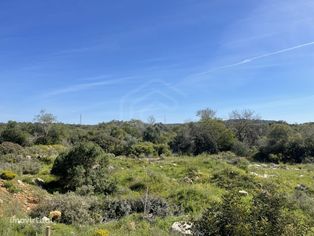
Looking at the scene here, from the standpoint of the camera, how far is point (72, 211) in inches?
401

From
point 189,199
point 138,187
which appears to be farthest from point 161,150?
point 189,199

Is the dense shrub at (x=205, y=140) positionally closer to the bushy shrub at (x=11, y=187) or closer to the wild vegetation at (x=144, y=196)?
the wild vegetation at (x=144, y=196)

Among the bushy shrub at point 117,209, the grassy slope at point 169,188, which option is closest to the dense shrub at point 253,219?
the grassy slope at point 169,188

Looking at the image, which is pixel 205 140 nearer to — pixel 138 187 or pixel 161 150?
pixel 161 150

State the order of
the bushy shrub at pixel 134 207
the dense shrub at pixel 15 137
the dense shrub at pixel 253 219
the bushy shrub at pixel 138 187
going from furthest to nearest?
1. the dense shrub at pixel 15 137
2. the bushy shrub at pixel 138 187
3. the bushy shrub at pixel 134 207
4. the dense shrub at pixel 253 219

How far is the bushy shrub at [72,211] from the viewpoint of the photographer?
9969 millimetres

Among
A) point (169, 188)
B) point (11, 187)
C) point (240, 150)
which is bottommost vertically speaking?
point (169, 188)

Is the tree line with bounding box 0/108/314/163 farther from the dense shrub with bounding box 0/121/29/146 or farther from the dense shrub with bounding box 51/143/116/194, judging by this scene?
the dense shrub with bounding box 51/143/116/194

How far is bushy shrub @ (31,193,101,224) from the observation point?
32.7 ft

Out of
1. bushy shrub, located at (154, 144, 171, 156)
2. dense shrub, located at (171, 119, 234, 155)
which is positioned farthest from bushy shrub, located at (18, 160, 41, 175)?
dense shrub, located at (171, 119, 234, 155)

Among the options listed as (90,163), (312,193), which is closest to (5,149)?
(90,163)

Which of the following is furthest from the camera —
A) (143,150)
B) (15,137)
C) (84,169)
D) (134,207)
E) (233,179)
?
(15,137)

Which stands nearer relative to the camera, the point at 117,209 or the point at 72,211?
the point at 72,211

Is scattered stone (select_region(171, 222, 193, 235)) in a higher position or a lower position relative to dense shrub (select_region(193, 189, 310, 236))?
lower
